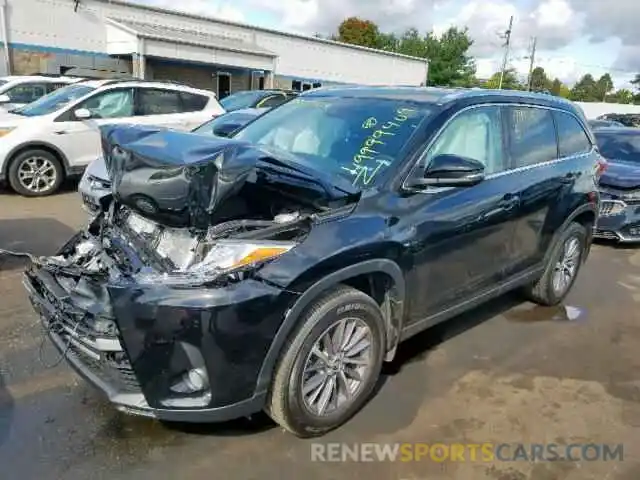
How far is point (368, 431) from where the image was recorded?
10.3 ft

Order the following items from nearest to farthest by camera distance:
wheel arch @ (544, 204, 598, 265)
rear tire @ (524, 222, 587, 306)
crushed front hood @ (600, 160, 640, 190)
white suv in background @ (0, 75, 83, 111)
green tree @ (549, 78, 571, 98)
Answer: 1. wheel arch @ (544, 204, 598, 265)
2. rear tire @ (524, 222, 587, 306)
3. crushed front hood @ (600, 160, 640, 190)
4. white suv in background @ (0, 75, 83, 111)
5. green tree @ (549, 78, 571, 98)

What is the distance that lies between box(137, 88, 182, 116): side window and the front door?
6.97 metres

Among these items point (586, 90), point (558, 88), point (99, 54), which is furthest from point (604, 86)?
point (99, 54)

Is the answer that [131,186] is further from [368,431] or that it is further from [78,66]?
[78,66]

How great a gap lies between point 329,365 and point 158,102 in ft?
25.6

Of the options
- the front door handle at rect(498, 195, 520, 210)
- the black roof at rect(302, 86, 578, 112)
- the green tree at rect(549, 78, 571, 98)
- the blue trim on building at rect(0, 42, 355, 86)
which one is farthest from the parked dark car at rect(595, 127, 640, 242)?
the green tree at rect(549, 78, 571, 98)

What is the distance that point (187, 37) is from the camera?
1125 inches

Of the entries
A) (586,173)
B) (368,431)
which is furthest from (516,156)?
(368,431)

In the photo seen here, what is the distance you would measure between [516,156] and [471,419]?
191 cm

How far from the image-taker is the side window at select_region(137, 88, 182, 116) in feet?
30.9

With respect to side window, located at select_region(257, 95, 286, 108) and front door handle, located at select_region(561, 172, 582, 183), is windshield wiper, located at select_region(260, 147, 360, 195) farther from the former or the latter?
side window, located at select_region(257, 95, 286, 108)

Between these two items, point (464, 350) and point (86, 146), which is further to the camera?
point (86, 146)

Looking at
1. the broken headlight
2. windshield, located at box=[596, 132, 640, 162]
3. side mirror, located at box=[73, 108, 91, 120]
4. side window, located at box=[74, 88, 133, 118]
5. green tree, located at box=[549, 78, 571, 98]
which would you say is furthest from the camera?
green tree, located at box=[549, 78, 571, 98]

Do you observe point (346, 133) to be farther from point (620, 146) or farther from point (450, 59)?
point (450, 59)
